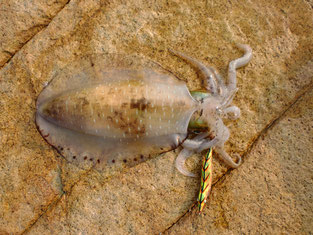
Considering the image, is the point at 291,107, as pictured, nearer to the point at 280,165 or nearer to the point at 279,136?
the point at 279,136

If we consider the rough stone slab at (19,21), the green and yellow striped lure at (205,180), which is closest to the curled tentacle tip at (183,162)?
the green and yellow striped lure at (205,180)

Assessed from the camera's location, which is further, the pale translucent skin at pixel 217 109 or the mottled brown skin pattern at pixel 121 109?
the pale translucent skin at pixel 217 109

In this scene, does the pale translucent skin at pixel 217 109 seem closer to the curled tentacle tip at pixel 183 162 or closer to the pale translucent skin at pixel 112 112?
the curled tentacle tip at pixel 183 162

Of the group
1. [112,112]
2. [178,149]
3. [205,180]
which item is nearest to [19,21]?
[112,112]

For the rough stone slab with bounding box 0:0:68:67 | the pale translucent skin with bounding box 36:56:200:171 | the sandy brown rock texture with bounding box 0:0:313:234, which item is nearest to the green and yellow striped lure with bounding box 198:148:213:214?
the sandy brown rock texture with bounding box 0:0:313:234

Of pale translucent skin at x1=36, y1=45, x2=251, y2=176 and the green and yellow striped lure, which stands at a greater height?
pale translucent skin at x1=36, y1=45, x2=251, y2=176

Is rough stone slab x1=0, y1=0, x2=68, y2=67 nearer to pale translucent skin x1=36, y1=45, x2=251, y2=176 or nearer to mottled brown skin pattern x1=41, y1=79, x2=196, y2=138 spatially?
pale translucent skin x1=36, y1=45, x2=251, y2=176

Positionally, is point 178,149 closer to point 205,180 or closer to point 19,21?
point 205,180
